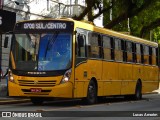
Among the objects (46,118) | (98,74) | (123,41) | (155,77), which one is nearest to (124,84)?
(123,41)

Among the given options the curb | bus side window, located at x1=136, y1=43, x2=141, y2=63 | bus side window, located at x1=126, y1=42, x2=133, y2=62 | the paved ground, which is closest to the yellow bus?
the curb

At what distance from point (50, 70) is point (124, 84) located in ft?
21.8

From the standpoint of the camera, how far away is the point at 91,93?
21.2m

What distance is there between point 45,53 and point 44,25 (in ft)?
3.88

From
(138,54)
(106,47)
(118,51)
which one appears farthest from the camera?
(138,54)

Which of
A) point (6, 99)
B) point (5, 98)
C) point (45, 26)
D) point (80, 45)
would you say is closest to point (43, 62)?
point (45, 26)

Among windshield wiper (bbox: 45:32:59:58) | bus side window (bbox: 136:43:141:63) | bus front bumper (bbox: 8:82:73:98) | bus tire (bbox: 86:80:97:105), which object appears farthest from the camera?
bus side window (bbox: 136:43:141:63)

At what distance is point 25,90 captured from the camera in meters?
19.8

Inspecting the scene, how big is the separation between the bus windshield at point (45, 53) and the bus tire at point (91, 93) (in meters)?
1.87

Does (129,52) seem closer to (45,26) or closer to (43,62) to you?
(45,26)

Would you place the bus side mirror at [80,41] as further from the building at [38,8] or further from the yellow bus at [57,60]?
the building at [38,8]

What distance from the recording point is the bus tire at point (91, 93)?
2106 centimetres

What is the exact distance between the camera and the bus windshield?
773 inches

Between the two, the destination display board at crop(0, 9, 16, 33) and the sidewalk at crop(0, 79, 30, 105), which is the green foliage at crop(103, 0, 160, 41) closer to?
the destination display board at crop(0, 9, 16, 33)
